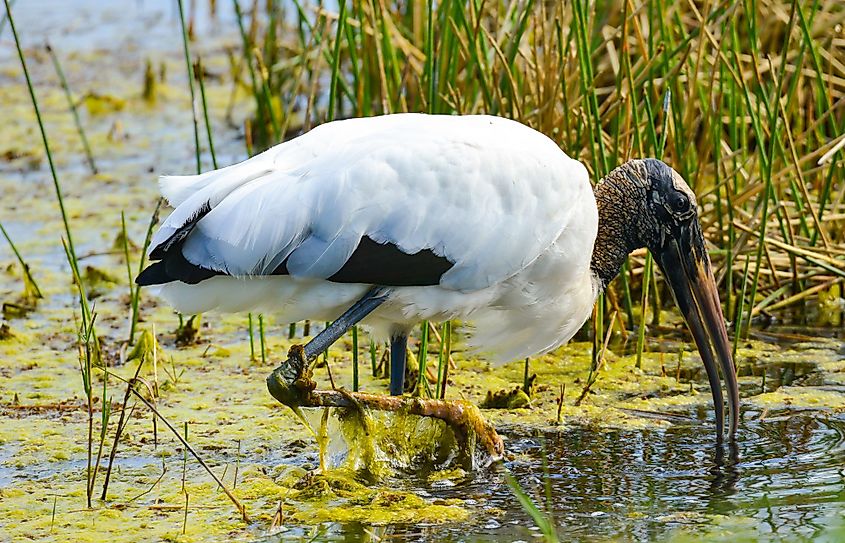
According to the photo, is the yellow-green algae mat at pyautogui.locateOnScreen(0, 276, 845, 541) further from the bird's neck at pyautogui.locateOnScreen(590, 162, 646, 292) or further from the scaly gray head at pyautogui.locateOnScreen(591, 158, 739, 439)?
the bird's neck at pyautogui.locateOnScreen(590, 162, 646, 292)

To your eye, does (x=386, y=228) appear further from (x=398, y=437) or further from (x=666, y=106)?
(x=666, y=106)

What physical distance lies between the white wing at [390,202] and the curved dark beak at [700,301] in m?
0.58

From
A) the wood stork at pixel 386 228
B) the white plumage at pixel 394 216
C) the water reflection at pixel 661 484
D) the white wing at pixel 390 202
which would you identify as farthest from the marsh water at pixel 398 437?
the white wing at pixel 390 202

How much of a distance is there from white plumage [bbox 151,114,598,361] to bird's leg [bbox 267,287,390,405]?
0.12ft

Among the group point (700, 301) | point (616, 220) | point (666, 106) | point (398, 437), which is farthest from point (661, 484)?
point (666, 106)

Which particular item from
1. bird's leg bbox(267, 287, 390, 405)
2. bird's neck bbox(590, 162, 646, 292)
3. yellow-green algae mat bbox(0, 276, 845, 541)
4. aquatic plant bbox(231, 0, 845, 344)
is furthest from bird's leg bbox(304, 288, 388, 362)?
aquatic plant bbox(231, 0, 845, 344)

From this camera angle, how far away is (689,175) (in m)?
5.91

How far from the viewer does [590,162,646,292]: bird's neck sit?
15.4 feet

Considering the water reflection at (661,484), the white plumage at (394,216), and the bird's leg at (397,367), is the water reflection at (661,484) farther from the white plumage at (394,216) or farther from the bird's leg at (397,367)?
the white plumage at (394,216)

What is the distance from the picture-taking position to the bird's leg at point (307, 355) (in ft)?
13.8

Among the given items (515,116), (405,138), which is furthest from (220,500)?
(515,116)

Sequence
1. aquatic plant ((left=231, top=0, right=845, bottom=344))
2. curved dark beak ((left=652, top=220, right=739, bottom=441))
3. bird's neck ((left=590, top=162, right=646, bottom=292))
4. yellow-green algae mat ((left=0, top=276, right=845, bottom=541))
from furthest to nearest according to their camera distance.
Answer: aquatic plant ((left=231, top=0, right=845, bottom=344)) < bird's neck ((left=590, top=162, right=646, bottom=292)) < curved dark beak ((left=652, top=220, right=739, bottom=441)) < yellow-green algae mat ((left=0, top=276, right=845, bottom=541))

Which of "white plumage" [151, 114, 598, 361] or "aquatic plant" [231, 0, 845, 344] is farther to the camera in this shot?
"aquatic plant" [231, 0, 845, 344]

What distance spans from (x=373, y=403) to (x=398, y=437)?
6.1 inches
